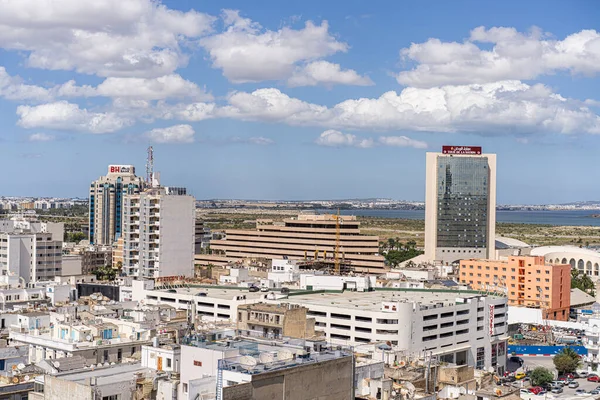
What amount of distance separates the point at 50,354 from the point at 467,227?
123 metres

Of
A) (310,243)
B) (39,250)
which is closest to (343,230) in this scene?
(310,243)

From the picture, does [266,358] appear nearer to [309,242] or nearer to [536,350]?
[536,350]

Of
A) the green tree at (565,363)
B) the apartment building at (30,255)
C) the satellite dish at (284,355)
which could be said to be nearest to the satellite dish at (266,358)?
the satellite dish at (284,355)

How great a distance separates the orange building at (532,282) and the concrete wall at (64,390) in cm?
8328

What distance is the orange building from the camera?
109125mm

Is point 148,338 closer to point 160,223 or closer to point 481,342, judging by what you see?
point 481,342

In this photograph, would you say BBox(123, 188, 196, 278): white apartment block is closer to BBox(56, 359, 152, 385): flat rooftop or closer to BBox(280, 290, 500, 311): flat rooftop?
BBox(280, 290, 500, 311): flat rooftop

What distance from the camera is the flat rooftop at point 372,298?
70062mm

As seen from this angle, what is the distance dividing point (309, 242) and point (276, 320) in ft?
304

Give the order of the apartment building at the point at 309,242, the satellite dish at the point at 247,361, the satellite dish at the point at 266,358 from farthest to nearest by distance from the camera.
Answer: the apartment building at the point at 309,242 → the satellite dish at the point at 266,358 → the satellite dish at the point at 247,361

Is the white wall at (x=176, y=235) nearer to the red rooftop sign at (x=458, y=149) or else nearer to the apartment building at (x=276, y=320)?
the apartment building at (x=276, y=320)

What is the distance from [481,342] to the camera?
73.1 m

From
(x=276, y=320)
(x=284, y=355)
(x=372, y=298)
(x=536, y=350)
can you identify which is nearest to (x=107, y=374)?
(x=284, y=355)

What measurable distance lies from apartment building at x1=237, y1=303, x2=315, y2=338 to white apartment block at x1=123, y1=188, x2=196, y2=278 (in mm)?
43683
